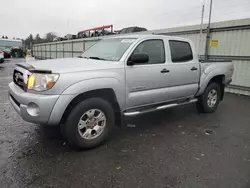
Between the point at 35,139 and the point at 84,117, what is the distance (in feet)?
3.84

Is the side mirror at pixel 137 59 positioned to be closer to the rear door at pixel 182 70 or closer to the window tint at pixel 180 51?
the rear door at pixel 182 70

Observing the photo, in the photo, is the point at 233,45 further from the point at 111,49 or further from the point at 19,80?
the point at 19,80

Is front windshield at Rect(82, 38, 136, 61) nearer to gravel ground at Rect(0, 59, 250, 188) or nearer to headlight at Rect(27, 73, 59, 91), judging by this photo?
headlight at Rect(27, 73, 59, 91)

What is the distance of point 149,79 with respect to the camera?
371cm

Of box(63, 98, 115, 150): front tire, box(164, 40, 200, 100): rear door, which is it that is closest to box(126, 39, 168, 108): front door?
box(164, 40, 200, 100): rear door

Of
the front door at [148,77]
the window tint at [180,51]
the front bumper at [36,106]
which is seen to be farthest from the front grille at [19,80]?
the window tint at [180,51]

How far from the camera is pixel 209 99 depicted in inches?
211

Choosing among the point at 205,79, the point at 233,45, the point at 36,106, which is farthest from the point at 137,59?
the point at 233,45

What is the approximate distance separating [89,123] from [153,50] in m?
1.96

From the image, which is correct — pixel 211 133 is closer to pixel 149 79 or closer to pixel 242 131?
pixel 242 131

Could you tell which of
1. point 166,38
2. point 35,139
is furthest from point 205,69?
point 35,139

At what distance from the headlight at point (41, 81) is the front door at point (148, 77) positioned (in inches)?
49.1

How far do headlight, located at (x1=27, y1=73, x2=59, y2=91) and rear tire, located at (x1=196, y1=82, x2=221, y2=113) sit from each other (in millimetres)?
3844

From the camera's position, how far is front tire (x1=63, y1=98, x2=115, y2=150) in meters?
2.96
